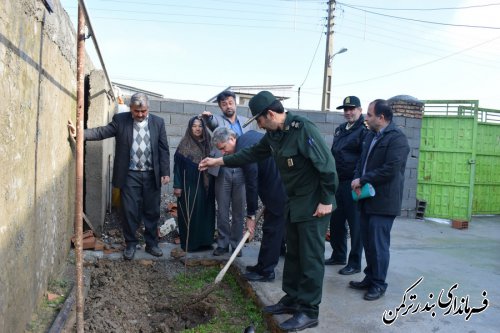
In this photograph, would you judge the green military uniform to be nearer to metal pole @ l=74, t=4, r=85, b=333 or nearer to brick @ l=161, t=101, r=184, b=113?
metal pole @ l=74, t=4, r=85, b=333

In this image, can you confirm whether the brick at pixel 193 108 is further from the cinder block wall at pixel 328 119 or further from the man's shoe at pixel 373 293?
the man's shoe at pixel 373 293

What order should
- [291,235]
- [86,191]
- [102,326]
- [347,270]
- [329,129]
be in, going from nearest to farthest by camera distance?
[102,326], [291,235], [347,270], [86,191], [329,129]

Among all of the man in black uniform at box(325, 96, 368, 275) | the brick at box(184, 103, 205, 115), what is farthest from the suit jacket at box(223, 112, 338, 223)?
the brick at box(184, 103, 205, 115)

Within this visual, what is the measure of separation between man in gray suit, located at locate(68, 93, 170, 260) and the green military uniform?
1865 millimetres

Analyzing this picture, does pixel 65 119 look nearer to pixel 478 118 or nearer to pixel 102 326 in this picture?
pixel 102 326

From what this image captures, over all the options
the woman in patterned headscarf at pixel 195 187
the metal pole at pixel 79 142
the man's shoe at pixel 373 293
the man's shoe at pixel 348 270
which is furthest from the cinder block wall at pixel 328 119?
the metal pole at pixel 79 142

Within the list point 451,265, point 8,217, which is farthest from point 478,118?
point 8,217

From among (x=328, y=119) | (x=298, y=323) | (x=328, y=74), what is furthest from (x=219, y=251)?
(x=328, y=74)

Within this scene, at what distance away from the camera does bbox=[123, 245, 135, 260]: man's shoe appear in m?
4.66

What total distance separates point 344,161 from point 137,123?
2.28 metres

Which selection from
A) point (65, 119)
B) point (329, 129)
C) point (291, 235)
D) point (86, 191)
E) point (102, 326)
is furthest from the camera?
point (329, 129)

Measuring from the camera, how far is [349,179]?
457cm

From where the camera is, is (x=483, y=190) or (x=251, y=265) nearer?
(x=251, y=265)

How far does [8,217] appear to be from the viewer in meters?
2.27
